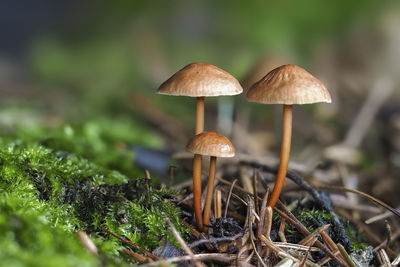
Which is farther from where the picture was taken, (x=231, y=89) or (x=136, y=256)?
(x=231, y=89)

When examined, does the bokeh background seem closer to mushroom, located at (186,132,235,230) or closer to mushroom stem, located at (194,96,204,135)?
mushroom stem, located at (194,96,204,135)

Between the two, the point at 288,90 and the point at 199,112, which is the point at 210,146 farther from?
the point at 288,90

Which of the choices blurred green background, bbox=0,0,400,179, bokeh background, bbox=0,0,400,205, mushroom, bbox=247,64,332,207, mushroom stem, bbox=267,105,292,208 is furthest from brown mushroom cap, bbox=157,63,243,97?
blurred green background, bbox=0,0,400,179

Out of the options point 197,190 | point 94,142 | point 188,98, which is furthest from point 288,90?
point 188,98

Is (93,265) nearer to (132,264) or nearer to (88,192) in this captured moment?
(132,264)

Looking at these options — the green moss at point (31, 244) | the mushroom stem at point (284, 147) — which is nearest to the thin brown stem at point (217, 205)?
the mushroom stem at point (284, 147)

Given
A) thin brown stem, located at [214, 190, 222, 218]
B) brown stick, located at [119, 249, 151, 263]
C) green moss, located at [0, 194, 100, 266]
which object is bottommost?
brown stick, located at [119, 249, 151, 263]

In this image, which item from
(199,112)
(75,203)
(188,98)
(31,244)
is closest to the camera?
(31,244)
